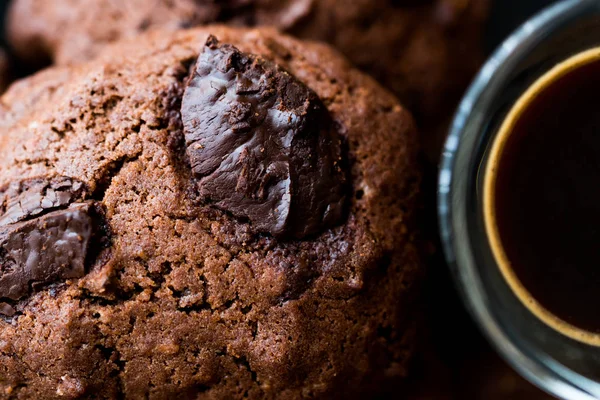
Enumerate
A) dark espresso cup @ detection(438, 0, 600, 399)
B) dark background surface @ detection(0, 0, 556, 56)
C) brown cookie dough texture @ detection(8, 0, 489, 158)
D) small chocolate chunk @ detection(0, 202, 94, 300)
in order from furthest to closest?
dark background surface @ detection(0, 0, 556, 56) → brown cookie dough texture @ detection(8, 0, 489, 158) → dark espresso cup @ detection(438, 0, 600, 399) → small chocolate chunk @ detection(0, 202, 94, 300)

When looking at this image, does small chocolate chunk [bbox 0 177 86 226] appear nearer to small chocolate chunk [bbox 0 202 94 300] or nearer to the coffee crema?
small chocolate chunk [bbox 0 202 94 300]

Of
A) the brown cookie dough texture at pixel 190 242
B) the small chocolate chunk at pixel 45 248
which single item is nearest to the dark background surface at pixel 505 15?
the brown cookie dough texture at pixel 190 242

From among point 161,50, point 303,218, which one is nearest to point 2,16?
point 161,50

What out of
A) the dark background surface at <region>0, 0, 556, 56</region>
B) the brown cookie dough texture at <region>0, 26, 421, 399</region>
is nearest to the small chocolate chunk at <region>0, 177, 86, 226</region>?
the brown cookie dough texture at <region>0, 26, 421, 399</region>

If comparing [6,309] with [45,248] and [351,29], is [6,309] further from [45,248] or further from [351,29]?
[351,29]

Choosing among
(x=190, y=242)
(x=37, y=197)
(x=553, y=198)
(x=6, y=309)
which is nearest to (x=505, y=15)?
(x=553, y=198)

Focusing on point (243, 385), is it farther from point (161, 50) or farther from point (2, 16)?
point (2, 16)

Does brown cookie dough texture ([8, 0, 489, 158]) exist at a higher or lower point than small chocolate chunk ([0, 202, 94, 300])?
higher
